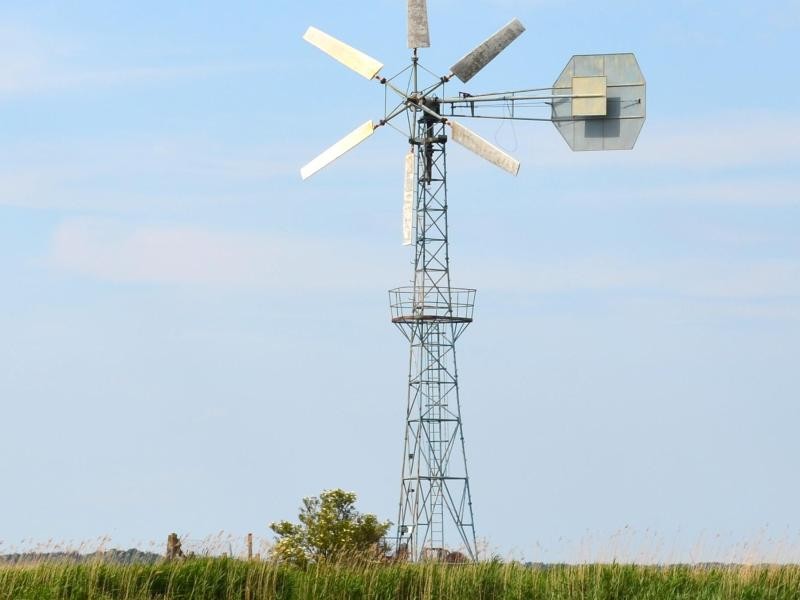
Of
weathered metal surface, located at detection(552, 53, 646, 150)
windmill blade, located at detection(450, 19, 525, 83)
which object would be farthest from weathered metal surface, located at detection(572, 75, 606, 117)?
windmill blade, located at detection(450, 19, 525, 83)

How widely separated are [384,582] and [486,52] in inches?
725

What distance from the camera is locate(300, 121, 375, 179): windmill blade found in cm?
4922

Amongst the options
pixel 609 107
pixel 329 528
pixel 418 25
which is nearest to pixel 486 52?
pixel 418 25

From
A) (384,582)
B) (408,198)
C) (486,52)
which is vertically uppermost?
(486,52)

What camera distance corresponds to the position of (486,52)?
161ft

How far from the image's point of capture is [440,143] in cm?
4756

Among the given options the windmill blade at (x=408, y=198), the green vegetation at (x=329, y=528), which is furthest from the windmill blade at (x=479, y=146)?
the green vegetation at (x=329, y=528)

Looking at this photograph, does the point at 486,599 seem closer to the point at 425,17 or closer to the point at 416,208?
the point at 416,208

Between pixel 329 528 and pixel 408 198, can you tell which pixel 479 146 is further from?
pixel 329 528

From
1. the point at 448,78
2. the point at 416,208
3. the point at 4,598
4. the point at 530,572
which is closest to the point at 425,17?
the point at 448,78

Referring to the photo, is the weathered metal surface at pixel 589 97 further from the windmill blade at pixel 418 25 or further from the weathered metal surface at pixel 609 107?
the windmill blade at pixel 418 25

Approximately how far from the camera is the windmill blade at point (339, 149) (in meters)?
49.2

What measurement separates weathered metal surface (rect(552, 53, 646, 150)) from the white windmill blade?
5.63 metres

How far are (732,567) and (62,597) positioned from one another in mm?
13985
